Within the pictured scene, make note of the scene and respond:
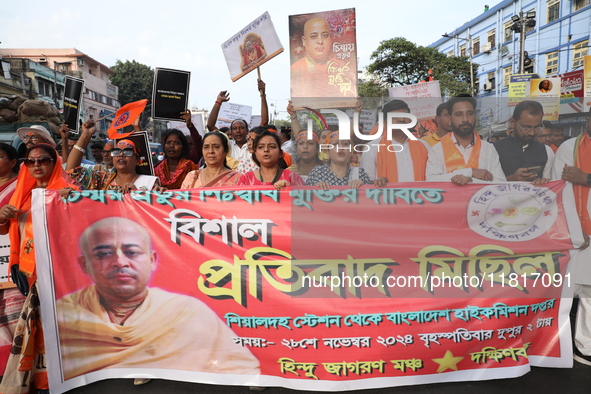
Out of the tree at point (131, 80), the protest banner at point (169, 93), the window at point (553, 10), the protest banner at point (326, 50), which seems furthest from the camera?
the tree at point (131, 80)

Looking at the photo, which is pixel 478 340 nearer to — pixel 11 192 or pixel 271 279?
pixel 271 279

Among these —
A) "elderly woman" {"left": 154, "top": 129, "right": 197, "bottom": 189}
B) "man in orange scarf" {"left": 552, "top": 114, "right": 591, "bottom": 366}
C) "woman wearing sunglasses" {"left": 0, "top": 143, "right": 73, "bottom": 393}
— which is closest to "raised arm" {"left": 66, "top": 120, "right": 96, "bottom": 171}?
"elderly woman" {"left": 154, "top": 129, "right": 197, "bottom": 189}

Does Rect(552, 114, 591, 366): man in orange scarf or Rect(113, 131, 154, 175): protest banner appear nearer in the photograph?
Rect(552, 114, 591, 366): man in orange scarf

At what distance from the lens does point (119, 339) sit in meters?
Answer: 2.67

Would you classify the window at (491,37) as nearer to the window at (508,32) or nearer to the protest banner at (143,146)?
the window at (508,32)

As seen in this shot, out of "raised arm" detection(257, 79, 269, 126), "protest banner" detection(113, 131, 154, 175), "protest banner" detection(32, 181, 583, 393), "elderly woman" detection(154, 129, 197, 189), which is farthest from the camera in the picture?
"raised arm" detection(257, 79, 269, 126)

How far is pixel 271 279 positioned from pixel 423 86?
5.87m

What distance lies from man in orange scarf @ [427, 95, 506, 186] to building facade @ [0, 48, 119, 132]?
42.3 meters

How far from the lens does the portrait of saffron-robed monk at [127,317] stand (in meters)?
2.61

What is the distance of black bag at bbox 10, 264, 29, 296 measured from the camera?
8.91 ft

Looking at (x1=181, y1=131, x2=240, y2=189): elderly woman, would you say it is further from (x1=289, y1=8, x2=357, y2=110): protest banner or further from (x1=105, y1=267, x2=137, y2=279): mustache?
(x1=289, y1=8, x2=357, y2=110): protest banner

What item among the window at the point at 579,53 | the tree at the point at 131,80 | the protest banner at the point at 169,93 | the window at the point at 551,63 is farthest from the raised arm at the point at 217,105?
the tree at the point at 131,80

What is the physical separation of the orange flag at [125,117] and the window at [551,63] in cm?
2548

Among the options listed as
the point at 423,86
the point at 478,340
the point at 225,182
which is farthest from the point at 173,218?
the point at 423,86
